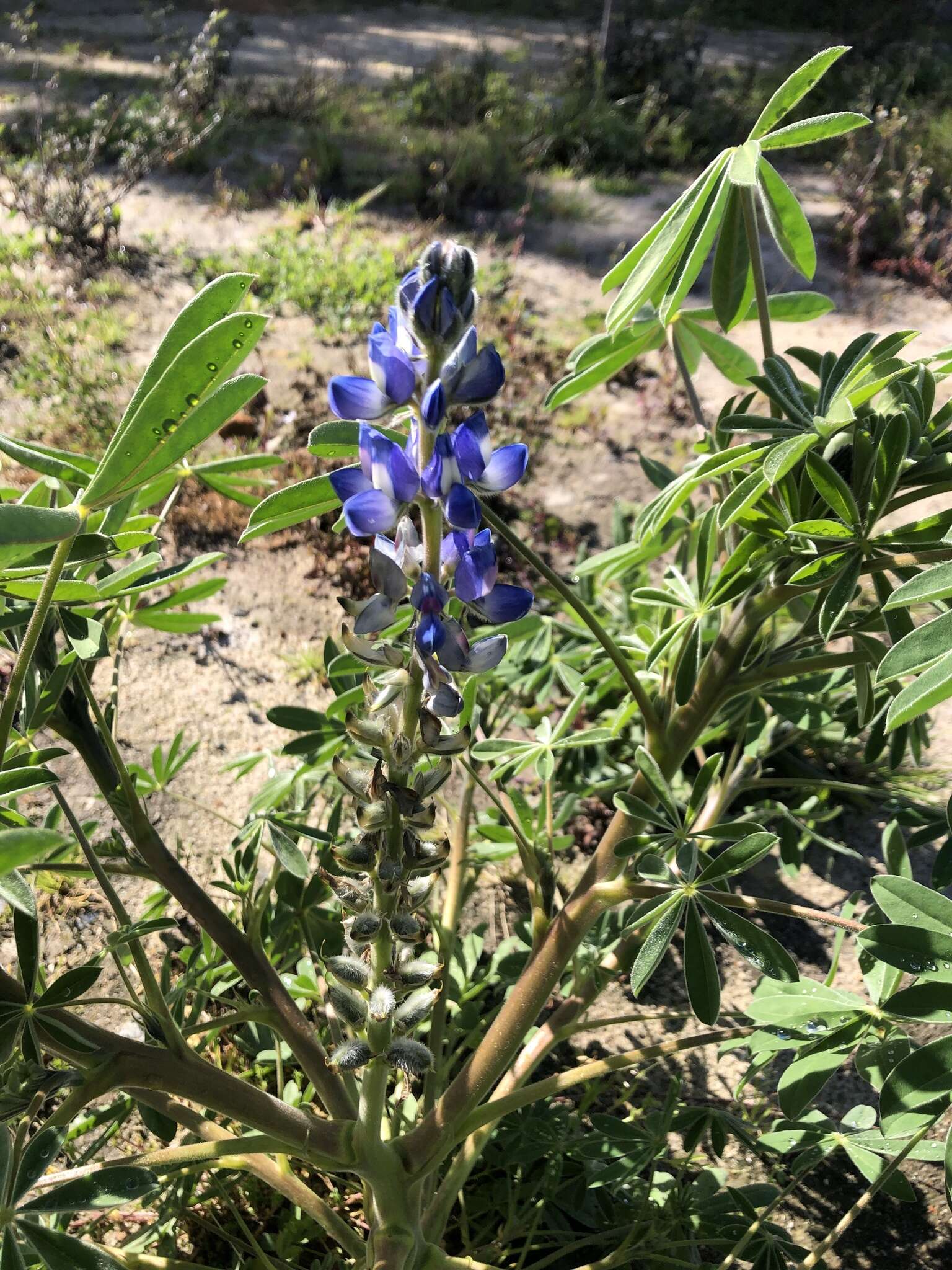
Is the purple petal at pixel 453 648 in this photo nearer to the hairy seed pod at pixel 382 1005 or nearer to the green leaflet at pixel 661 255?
the hairy seed pod at pixel 382 1005

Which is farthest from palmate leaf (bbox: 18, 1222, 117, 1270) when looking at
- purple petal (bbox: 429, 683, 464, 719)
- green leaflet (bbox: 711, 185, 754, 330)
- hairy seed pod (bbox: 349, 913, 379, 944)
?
green leaflet (bbox: 711, 185, 754, 330)

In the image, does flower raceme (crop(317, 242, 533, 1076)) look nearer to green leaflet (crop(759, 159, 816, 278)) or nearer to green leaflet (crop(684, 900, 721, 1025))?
green leaflet (crop(684, 900, 721, 1025))

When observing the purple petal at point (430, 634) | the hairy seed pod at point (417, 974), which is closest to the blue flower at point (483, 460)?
the purple petal at point (430, 634)

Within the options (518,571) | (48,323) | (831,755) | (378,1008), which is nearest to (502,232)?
(48,323)

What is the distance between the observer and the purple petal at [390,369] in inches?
28.2

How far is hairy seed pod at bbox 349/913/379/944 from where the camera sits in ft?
2.77

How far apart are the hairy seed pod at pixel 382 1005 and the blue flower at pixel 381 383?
1.69ft

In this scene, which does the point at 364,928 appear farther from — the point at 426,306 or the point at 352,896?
the point at 426,306

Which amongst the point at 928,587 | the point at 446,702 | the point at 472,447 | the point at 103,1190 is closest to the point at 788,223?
the point at 928,587

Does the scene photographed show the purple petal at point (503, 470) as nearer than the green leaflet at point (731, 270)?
Yes

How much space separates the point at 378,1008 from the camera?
2.83ft

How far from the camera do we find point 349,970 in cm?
90

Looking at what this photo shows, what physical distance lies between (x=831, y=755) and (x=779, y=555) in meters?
1.57

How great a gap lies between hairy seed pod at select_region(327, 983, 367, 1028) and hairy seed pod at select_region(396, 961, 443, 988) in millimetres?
48
